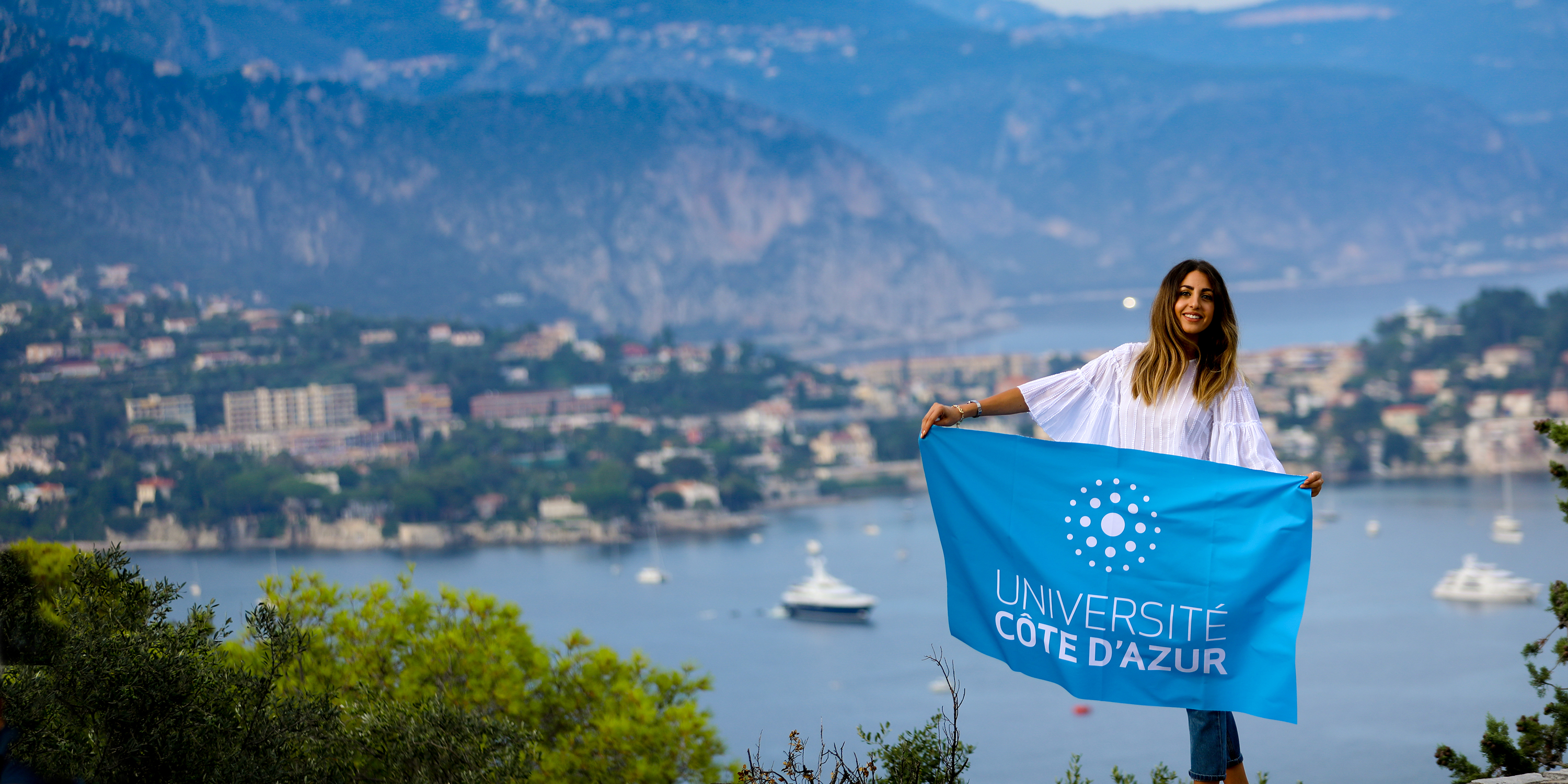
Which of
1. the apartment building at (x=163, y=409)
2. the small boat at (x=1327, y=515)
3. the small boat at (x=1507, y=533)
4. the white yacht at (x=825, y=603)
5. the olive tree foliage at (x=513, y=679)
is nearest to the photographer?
the olive tree foliage at (x=513, y=679)

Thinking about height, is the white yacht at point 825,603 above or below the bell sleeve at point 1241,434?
below

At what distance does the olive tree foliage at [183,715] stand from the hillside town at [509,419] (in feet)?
151

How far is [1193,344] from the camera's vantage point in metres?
2.12

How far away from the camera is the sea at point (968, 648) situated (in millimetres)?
22922

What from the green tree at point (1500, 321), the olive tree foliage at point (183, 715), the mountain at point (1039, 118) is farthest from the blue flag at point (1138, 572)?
the mountain at point (1039, 118)

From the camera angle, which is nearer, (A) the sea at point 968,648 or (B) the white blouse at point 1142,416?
(B) the white blouse at point 1142,416

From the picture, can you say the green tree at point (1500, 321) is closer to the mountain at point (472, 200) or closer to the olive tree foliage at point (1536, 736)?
→ the mountain at point (472, 200)

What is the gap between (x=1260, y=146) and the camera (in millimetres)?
149500

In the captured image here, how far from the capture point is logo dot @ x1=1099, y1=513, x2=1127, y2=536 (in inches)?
88.7

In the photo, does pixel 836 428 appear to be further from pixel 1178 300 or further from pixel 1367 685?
pixel 1178 300

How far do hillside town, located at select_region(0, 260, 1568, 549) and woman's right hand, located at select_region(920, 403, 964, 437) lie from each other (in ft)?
157

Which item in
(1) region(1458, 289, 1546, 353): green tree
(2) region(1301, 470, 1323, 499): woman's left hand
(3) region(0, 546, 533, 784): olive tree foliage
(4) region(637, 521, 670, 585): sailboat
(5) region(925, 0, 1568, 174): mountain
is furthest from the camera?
(5) region(925, 0, 1568, 174): mountain

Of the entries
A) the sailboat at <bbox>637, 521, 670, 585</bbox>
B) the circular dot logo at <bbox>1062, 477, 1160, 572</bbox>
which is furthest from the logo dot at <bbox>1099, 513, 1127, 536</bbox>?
the sailboat at <bbox>637, 521, 670, 585</bbox>

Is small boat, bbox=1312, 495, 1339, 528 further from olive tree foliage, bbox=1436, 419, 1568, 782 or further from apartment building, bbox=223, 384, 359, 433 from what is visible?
olive tree foliage, bbox=1436, 419, 1568, 782
